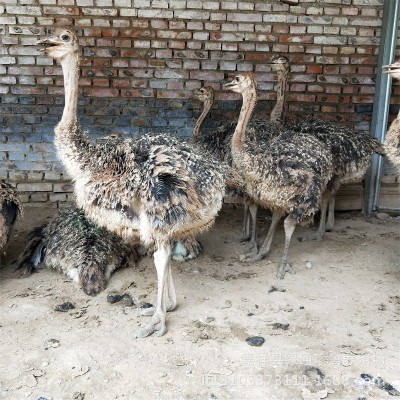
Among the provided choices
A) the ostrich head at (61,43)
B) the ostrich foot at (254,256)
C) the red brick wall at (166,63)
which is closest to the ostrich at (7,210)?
the ostrich head at (61,43)

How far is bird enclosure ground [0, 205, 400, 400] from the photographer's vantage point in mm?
3301

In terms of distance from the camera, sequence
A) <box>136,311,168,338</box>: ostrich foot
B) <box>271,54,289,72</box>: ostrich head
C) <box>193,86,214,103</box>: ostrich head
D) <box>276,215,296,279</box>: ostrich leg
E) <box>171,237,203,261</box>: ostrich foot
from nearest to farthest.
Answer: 1. <box>136,311,168,338</box>: ostrich foot
2. <box>276,215,296,279</box>: ostrich leg
3. <box>171,237,203,261</box>: ostrich foot
4. <box>271,54,289,72</box>: ostrich head
5. <box>193,86,214,103</box>: ostrich head

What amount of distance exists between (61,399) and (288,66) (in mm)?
4315

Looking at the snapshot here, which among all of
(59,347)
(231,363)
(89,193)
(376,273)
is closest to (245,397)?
(231,363)

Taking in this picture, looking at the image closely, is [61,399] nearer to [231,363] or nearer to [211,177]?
[231,363]

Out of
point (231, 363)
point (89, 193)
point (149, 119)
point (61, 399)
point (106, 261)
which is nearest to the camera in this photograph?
point (61, 399)

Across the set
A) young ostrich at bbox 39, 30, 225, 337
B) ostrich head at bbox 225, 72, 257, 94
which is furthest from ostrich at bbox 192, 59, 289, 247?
young ostrich at bbox 39, 30, 225, 337

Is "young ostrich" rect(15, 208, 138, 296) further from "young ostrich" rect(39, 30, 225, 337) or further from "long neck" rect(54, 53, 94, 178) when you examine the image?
"long neck" rect(54, 53, 94, 178)

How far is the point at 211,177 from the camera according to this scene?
3.92 meters

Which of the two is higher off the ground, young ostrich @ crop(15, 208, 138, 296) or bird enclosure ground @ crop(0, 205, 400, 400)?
young ostrich @ crop(15, 208, 138, 296)

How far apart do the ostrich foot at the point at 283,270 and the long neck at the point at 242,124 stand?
109cm

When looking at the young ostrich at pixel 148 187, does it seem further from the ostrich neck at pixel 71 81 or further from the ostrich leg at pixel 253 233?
the ostrich leg at pixel 253 233

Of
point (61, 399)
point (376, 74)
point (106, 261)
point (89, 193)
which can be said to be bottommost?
point (61, 399)

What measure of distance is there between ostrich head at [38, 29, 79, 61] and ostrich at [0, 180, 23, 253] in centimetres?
128
